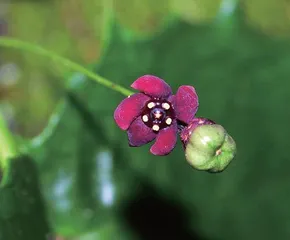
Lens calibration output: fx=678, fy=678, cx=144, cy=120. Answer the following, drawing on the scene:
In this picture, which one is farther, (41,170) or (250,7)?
(250,7)

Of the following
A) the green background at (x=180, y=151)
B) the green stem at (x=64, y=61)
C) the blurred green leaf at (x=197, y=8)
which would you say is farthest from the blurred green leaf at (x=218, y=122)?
the blurred green leaf at (x=197, y=8)

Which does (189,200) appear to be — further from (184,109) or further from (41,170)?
(184,109)

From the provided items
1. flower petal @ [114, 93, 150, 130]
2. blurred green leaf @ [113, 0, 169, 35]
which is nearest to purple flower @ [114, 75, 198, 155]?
flower petal @ [114, 93, 150, 130]

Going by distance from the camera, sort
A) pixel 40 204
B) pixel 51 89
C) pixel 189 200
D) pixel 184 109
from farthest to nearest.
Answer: pixel 51 89, pixel 189 200, pixel 40 204, pixel 184 109

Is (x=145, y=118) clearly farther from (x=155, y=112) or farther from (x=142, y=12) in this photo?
(x=142, y=12)

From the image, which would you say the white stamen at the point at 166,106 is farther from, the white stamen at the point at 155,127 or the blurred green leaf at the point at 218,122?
the blurred green leaf at the point at 218,122

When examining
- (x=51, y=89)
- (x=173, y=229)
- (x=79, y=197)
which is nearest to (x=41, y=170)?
(x=79, y=197)

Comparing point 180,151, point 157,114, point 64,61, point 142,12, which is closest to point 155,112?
point 157,114
